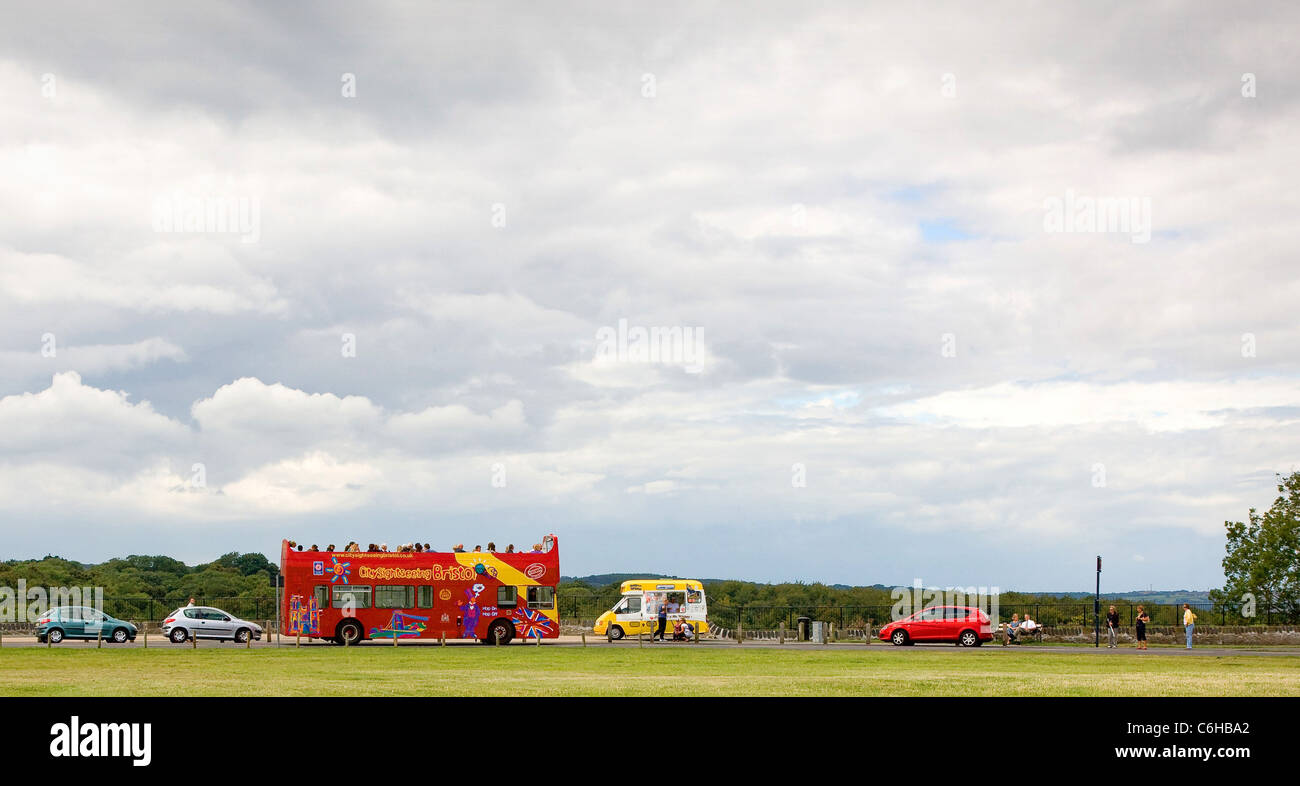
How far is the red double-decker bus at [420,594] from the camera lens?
46.8 metres

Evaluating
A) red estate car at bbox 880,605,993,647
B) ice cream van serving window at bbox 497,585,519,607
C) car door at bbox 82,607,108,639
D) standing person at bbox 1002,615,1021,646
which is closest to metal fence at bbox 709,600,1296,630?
standing person at bbox 1002,615,1021,646

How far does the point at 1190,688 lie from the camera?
24.0 meters

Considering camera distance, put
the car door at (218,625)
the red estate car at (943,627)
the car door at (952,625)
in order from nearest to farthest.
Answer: the car door at (218,625), the red estate car at (943,627), the car door at (952,625)

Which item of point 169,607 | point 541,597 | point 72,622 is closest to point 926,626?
point 541,597

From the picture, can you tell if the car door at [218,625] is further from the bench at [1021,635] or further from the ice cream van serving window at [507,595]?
the bench at [1021,635]

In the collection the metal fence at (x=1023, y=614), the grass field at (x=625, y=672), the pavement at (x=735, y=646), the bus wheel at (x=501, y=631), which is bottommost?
the metal fence at (x=1023, y=614)

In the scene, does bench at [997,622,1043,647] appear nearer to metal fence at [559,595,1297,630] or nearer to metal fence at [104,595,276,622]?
metal fence at [559,595,1297,630]

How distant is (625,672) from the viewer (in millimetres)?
30797

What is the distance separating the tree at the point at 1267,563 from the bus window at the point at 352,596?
133 ft

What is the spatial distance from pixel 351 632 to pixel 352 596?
132cm

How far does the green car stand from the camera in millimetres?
47781

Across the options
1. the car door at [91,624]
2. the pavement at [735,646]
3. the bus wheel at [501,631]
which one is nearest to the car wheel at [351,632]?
the pavement at [735,646]
